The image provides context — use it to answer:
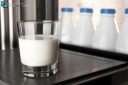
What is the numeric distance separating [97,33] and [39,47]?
28 cm

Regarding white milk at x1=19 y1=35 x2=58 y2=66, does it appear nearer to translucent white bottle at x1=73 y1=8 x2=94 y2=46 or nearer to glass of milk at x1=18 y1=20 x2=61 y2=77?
glass of milk at x1=18 y1=20 x2=61 y2=77

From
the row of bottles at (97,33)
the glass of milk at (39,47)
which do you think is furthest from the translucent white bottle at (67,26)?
the glass of milk at (39,47)

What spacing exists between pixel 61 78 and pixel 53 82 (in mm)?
28

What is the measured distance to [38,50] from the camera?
1.61ft

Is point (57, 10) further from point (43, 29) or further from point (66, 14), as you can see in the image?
point (43, 29)

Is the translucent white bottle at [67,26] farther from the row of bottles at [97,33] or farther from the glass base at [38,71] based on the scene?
the glass base at [38,71]

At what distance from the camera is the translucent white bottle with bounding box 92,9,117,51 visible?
0.70 meters

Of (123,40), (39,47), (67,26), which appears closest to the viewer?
(39,47)

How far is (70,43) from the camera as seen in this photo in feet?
2.61

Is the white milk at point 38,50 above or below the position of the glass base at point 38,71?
above

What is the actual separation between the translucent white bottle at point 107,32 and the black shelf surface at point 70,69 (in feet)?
0.20

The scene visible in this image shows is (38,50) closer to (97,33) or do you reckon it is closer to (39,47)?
(39,47)

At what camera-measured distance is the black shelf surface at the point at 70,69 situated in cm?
47

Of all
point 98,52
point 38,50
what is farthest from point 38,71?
point 98,52
